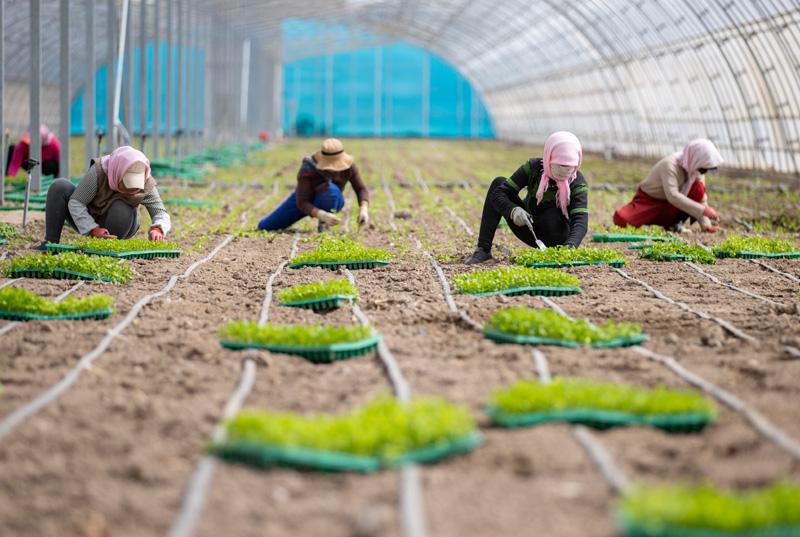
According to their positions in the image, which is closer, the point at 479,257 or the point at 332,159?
the point at 479,257

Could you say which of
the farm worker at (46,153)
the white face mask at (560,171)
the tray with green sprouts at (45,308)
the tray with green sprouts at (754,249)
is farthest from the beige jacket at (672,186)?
the farm worker at (46,153)

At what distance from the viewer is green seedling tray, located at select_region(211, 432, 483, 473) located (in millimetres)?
3301

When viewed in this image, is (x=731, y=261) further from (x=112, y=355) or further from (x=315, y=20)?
(x=315, y=20)

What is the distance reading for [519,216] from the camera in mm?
8258

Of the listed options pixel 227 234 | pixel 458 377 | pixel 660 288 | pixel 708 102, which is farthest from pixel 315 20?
pixel 458 377

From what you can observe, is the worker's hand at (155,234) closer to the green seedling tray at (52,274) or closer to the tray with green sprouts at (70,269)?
the tray with green sprouts at (70,269)

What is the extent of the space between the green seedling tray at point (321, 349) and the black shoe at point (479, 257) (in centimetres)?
350

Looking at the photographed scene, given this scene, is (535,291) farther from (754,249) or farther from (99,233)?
(99,233)

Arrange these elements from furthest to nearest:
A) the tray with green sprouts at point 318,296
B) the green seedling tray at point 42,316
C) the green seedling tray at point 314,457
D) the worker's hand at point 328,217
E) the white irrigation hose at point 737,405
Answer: the worker's hand at point 328,217 → the tray with green sprouts at point 318,296 → the green seedling tray at point 42,316 → the white irrigation hose at point 737,405 → the green seedling tray at point 314,457

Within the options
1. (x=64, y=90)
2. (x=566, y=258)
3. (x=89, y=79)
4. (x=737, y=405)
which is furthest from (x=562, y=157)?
(x=89, y=79)

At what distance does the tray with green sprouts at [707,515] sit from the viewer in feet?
8.82

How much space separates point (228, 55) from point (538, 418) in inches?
1247

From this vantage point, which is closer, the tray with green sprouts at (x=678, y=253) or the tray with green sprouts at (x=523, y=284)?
the tray with green sprouts at (x=523, y=284)

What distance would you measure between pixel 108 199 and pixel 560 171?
377 centimetres
